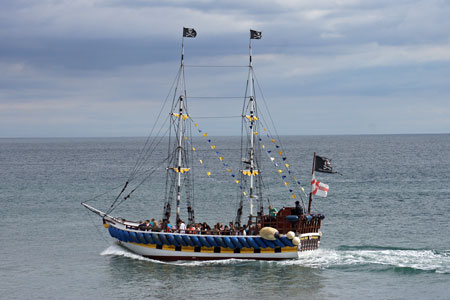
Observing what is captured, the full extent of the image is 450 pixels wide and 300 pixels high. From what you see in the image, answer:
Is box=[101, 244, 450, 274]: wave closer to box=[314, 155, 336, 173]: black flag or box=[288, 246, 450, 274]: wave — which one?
box=[288, 246, 450, 274]: wave

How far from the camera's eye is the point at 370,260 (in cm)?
4438

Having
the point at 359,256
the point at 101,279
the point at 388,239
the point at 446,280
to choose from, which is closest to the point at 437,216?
the point at 388,239

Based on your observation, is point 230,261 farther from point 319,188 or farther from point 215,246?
point 319,188

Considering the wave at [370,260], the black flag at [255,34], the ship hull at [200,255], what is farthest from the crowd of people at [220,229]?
the black flag at [255,34]

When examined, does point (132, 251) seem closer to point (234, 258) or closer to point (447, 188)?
point (234, 258)

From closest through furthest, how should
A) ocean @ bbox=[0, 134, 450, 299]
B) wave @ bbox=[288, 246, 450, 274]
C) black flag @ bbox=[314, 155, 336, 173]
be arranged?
ocean @ bbox=[0, 134, 450, 299] → wave @ bbox=[288, 246, 450, 274] → black flag @ bbox=[314, 155, 336, 173]

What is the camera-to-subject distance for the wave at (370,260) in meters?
42.2

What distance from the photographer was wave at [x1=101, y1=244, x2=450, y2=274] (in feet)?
139

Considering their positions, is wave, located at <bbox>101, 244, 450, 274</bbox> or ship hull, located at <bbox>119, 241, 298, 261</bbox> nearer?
wave, located at <bbox>101, 244, 450, 274</bbox>

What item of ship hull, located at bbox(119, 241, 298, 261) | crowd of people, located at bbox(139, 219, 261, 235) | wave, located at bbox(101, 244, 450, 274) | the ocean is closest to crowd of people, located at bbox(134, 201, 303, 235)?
crowd of people, located at bbox(139, 219, 261, 235)

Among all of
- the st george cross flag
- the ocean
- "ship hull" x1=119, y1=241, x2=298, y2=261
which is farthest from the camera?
"ship hull" x1=119, y1=241, x2=298, y2=261

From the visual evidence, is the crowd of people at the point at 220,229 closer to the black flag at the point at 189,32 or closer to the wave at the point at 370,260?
the wave at the point at 370,260

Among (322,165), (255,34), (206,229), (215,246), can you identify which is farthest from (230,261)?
(255,34)

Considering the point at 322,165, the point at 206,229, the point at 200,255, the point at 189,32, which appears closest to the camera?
the point at 322,165
